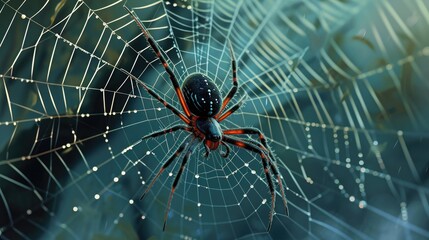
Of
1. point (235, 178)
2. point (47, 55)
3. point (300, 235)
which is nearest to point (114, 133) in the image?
point (47, 55)

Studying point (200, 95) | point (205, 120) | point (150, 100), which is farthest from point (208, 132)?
point (150, 100)

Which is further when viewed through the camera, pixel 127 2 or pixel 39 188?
pixel 39 188

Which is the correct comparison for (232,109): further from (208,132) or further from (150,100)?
(150,100)

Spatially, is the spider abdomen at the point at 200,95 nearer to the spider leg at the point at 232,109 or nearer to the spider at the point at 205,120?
the spider at the point at 205,120

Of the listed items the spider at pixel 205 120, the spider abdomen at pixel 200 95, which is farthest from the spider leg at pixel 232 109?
the spider abdomen at pixel 200 95

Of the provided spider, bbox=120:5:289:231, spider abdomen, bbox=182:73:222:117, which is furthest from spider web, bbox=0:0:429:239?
spider abdomen, bbox=182:73:222:117

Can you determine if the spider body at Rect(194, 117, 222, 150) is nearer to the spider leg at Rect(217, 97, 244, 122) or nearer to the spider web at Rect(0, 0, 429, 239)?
the spider leg at Rect(217, 97, 244, 122)

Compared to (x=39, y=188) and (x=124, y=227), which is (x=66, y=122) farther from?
(x=124, y=227)
